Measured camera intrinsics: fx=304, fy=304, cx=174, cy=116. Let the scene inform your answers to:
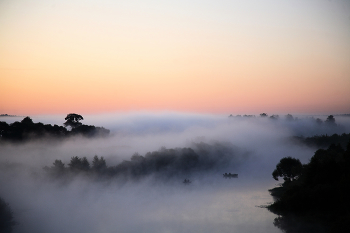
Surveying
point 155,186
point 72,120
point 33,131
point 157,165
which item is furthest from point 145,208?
point 72,120

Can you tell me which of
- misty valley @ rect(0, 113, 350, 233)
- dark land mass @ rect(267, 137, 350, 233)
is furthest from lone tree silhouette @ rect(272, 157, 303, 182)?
dark land mass @ rect(267, 137, 350, 233)

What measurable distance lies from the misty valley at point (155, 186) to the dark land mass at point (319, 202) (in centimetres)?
12

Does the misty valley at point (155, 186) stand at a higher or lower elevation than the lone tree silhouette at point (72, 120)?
lower

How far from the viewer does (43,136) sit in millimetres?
89938

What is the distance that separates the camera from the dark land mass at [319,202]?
33.2 meters

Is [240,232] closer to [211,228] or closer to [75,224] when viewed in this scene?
[211,228]

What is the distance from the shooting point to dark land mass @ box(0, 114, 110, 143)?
275 feet

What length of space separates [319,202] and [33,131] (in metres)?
78.6

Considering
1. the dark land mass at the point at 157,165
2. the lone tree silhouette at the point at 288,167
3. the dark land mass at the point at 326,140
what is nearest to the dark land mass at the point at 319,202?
the lone tree silhouette at the point at 288,167

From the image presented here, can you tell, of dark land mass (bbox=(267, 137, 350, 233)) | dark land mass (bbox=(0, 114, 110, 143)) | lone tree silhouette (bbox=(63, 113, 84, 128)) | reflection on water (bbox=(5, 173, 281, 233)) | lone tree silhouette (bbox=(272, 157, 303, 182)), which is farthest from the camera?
lone tree silhouette (bbox=(63, 113, 84, 128))

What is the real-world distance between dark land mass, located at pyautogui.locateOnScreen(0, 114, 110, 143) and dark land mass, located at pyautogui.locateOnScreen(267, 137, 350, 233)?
69.9m

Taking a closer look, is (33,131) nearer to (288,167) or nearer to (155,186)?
(155,186)

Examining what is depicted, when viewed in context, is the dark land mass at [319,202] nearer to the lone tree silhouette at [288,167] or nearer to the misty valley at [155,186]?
the misty valley at [155,186]

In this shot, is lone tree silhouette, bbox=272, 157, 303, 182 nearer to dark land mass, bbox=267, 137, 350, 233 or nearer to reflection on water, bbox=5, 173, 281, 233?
reflection on water, bbox=5, 173, 281, 233
